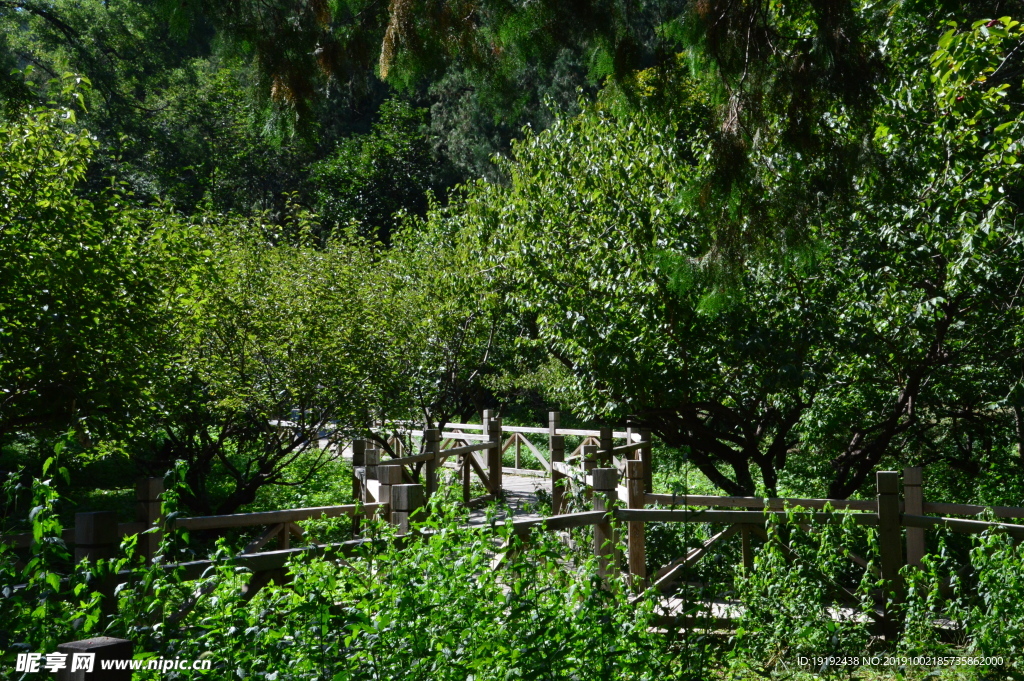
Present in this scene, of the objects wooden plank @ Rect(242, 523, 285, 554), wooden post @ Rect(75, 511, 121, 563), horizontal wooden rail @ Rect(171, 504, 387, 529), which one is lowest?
wooden plank @ Rect(242, 523, 285, 554)

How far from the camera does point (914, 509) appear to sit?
22.5ft

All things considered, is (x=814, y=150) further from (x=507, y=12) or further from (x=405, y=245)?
(x=405, y=245)

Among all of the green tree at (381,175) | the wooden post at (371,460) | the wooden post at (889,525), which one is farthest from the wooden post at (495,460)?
the green tree at (381,175)

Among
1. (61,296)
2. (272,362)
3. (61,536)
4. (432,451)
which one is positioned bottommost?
(61,536)

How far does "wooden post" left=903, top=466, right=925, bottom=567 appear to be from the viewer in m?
6.74

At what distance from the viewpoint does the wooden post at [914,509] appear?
674 centimetres

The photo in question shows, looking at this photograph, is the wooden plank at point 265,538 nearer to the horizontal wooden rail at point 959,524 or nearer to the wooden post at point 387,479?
the wooden post at point 387,479

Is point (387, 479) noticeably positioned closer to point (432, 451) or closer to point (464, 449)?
point (432, 451)

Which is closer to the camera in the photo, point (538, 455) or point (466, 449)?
point (466, 449)

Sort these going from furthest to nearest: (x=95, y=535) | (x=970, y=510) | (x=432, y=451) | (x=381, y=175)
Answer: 1. (x=381, y=175)
2. (x=432, y=451)
3. (x=970, y=510)
4. (x=95, y=535)

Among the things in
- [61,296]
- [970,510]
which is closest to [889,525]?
[970,510]

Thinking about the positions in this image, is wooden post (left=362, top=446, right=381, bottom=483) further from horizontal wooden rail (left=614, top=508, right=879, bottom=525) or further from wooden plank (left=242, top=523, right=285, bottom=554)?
horizontal wooden rail (left=614, top=508, right=879, bottom=525)

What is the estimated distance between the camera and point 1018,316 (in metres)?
8.21

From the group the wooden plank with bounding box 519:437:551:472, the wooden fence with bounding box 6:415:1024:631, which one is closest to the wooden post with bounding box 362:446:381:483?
the wooden fence with bounding box 6:415:1024:631
